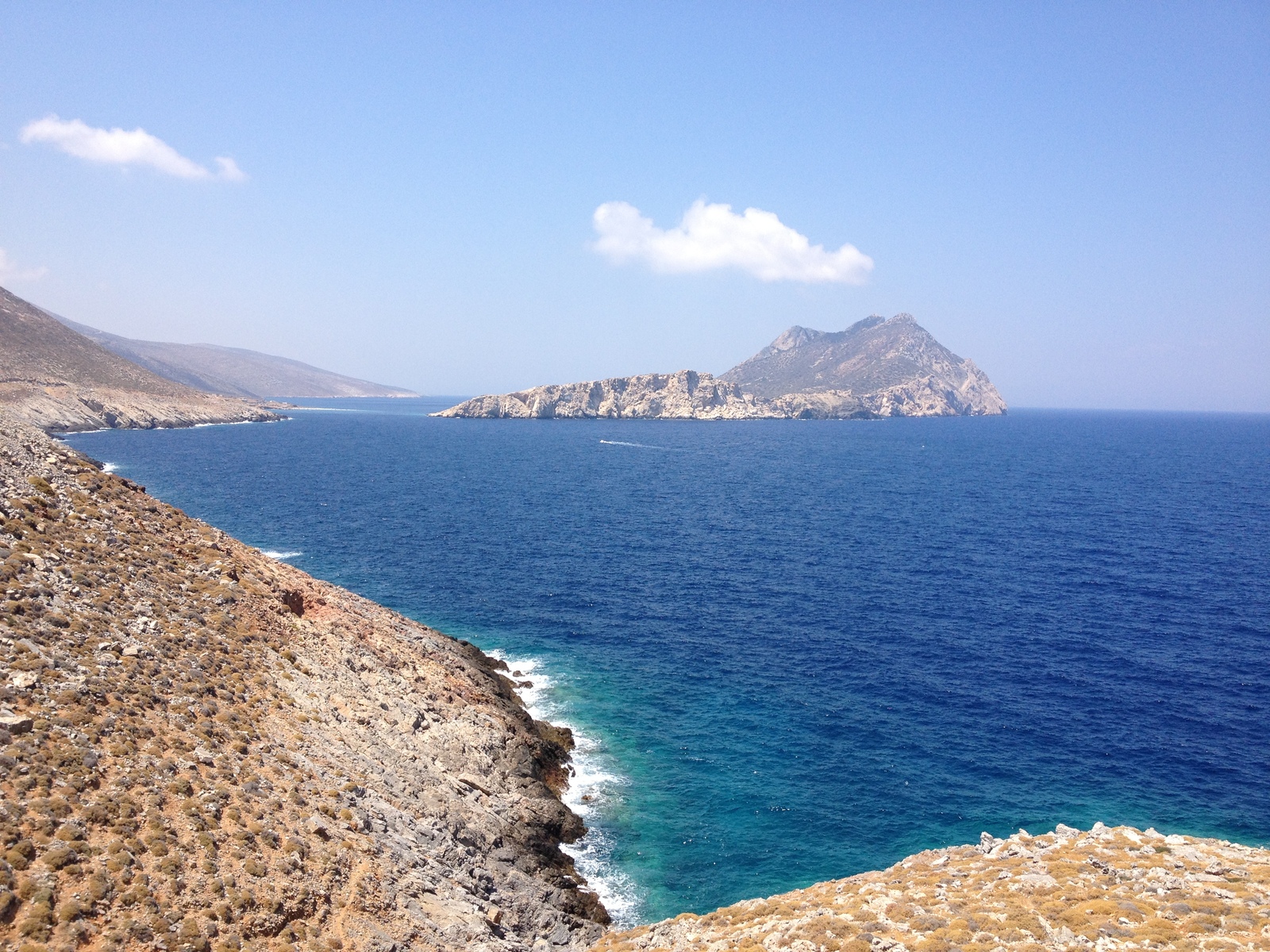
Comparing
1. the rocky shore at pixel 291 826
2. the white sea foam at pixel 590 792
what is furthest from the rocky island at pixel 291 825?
the white sea foam at pixel 590 792

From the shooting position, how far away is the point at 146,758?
26250 millimetres

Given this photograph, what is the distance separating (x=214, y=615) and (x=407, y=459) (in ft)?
495

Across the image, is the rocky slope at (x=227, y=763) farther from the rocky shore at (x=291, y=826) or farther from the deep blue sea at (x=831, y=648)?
the deep blue sea at (x=831, y=648)

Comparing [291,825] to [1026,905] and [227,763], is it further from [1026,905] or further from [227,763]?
[1026,905]

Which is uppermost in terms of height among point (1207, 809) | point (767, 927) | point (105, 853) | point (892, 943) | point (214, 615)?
point (214, 615)

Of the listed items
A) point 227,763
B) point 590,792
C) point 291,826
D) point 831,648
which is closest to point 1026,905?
point 590,792

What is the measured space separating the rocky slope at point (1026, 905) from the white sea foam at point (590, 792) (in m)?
5.70

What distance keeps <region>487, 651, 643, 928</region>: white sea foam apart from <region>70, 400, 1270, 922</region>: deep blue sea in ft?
0.72

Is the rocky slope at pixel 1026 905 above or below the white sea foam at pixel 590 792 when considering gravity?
above

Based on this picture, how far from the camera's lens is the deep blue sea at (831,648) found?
1607 inches

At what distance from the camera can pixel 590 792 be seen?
43.6 metres

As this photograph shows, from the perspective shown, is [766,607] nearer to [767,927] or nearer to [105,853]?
[767,927]

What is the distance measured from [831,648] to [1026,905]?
129 ft

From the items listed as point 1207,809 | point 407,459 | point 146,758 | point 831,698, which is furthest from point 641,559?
point 407,459
